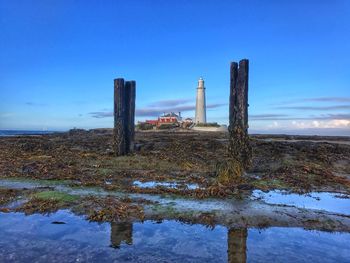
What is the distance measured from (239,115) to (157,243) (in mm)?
8364

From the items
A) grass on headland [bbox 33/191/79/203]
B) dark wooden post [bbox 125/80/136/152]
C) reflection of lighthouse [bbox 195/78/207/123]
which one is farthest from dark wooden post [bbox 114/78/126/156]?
reflection of lighthouse [bbox 195/78/207/123]

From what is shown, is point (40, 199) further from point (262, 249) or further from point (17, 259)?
point (262, 249)

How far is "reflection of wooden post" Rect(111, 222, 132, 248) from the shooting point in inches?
256

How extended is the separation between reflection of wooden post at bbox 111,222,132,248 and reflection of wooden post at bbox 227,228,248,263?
1.68m

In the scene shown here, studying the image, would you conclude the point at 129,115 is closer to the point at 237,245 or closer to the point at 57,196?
the point at 57,196

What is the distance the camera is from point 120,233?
6.97 m

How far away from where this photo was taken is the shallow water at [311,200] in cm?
913

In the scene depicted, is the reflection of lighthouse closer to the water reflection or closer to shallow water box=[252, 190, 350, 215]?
shallow water box=[252, 190, 350, 215]

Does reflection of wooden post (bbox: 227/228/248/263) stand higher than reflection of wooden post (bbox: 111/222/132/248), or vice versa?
reflection of wooden post (bbox: 111/222/132/248)

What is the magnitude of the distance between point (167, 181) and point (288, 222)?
496cm

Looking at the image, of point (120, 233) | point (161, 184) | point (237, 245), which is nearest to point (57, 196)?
point (120, 233)

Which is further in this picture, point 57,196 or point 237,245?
point 57,196

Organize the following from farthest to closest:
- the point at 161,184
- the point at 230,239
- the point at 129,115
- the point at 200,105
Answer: the point at 200,105, the point at 129,115, the point at 161,184, the point at 230,239

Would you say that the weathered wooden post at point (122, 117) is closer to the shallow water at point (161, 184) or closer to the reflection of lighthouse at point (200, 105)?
the shallow water at point (161, 184)
